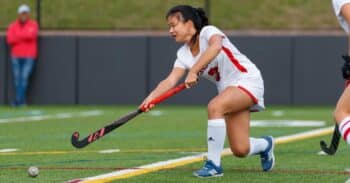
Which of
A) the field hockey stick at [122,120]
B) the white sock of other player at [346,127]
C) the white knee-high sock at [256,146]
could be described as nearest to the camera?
the white sock of other player at [346,127]

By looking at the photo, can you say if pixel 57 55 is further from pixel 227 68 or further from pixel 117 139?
pixel 227 68

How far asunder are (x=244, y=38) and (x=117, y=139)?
8.97m

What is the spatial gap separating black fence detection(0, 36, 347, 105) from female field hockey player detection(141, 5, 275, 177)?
483 inches

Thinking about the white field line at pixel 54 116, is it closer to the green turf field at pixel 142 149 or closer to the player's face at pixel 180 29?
the green turf field at pixel 142 149

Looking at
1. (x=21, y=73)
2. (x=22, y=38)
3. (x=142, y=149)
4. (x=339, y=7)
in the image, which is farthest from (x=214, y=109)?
(x=21, y=73)

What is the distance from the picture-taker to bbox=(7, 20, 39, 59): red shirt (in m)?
21.7

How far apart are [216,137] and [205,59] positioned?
0.63m

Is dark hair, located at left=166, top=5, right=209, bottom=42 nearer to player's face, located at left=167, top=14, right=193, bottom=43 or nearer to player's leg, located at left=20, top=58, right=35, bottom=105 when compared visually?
player's face, located at left=167, top=14, right=193, bottom=43

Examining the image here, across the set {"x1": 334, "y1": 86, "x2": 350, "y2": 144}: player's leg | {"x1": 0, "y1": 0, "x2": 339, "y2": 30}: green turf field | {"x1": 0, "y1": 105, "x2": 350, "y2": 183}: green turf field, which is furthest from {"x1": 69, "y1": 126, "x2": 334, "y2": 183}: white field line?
{"x1": 0, "y1": 0, "x2": 339, "y2": 30}: green turf field

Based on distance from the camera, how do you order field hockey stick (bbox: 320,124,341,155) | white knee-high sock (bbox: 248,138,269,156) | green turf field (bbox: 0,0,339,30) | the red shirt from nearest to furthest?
1. white knee-high sock (bbox: 248,138,269,156)
2. field hockey stick (bbox: 320,124,341,155)
3. the red shirt
4. green turf field (bbox: 0,0,339,30)

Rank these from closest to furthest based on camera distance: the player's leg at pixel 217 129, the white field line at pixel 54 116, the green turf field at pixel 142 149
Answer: the player's leg at pixel 217 129
the green turf field at pixel 142 149
the white field line at pixel 54 116

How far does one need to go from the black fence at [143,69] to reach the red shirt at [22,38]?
1.36 ft

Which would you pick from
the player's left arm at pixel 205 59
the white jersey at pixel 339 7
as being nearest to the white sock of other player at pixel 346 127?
the white jersey at pixel 339 7

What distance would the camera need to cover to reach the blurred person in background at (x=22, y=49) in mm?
21688
